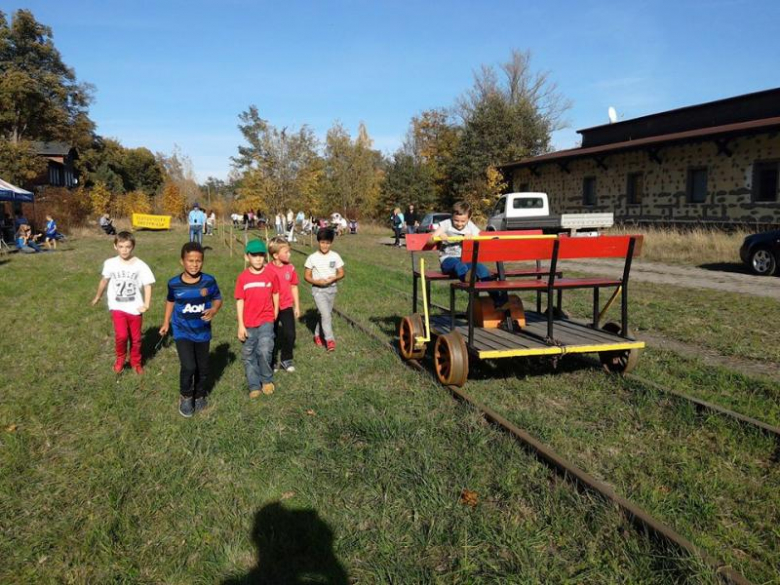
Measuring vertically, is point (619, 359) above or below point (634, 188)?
below

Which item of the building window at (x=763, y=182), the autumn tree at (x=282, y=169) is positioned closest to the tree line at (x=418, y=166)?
the autumn tree at (x=282, y=169)

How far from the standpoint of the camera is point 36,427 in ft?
16.0

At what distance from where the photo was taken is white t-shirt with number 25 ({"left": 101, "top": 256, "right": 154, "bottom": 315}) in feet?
21.0

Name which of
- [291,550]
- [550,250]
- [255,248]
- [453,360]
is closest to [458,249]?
[550,250]

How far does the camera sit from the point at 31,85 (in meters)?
36.2

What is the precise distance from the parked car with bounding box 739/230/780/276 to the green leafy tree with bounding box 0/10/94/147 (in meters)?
39.9

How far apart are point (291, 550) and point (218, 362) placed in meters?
4.18

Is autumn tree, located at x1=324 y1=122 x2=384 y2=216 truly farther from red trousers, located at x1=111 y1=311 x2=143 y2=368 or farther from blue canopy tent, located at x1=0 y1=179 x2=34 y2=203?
red trousers, located at x1=111 y1=311 x2=143 y2=368

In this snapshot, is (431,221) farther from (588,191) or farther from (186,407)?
(186,407)

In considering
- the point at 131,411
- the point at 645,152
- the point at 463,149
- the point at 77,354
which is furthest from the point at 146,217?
the point at 131,411

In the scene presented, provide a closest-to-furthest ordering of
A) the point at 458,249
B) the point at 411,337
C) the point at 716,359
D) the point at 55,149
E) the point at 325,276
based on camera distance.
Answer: the point at 411,337, the point at 716,359, the point at 458,249, the point at 325,276, the point at 55,149

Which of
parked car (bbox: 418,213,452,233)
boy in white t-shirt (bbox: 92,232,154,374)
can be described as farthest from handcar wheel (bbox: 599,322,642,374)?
parked car (bbox: 418,213,452,233)

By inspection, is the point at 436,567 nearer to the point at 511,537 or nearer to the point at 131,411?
the point at 511,537

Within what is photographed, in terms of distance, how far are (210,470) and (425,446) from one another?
1.52 metres
